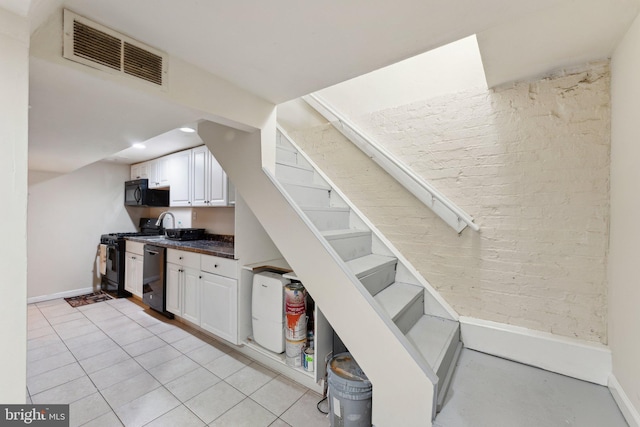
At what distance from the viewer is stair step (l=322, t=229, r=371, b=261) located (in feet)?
6.39

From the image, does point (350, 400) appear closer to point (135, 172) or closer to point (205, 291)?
point (205, 291)

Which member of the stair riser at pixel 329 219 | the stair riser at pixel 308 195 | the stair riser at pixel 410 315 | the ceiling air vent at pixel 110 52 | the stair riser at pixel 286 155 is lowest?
the stair riser at pixel 410 315

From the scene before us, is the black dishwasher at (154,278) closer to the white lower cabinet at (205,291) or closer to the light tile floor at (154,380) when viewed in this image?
the white lower cabinet at (205,291)

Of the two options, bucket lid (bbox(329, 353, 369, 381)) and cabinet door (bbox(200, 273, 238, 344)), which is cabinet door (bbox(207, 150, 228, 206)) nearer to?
cabinet door (bbox(200, 273, 238, 344))

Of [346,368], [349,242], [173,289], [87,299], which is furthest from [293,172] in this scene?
[87,299]

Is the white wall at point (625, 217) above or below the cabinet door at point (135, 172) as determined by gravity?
below

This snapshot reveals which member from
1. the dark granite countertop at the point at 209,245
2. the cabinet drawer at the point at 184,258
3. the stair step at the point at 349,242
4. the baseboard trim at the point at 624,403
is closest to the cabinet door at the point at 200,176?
the dark granite countertop at the point at 209,245

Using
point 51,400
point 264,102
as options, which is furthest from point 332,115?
point 51,400

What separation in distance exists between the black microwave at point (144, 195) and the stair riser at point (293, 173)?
3015mm

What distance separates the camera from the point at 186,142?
3.39 m

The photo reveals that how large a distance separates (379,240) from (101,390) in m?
2.56

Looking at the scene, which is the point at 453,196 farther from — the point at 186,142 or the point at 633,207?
the point at 186,142

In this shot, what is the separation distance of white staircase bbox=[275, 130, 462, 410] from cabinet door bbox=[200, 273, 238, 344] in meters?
1.12

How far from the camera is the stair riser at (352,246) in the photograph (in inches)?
77.2
